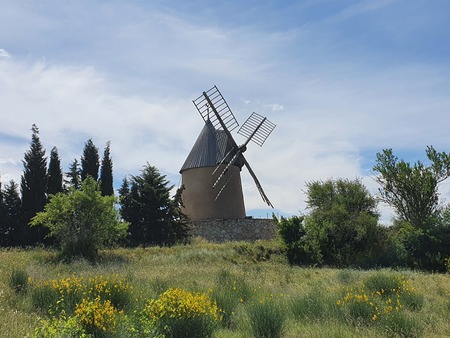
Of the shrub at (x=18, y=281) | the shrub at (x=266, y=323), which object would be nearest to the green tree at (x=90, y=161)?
the shrub at (x=18, y=281)

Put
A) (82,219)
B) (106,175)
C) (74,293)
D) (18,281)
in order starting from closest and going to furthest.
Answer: (74,293) → (18,281) → (82,219) → (106,175)

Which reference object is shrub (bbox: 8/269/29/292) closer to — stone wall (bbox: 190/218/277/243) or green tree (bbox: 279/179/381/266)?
green tree (bbox: 279/179/381/266)

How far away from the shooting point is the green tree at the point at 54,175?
2558 cm

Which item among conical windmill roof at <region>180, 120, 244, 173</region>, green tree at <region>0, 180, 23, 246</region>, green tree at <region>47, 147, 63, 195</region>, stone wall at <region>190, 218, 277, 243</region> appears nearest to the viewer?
green tree at <region>0, 180, 23, 246</region>

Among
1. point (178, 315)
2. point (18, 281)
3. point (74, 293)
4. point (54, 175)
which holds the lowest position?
point (178, 315)

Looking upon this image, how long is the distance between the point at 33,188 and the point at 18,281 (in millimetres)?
15797

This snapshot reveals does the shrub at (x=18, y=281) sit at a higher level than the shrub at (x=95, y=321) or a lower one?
higher

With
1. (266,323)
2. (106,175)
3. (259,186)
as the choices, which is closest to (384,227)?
(259,186)

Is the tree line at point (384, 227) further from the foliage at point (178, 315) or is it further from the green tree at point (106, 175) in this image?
the foliage at point (178, 315)

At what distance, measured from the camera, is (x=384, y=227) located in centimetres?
2661

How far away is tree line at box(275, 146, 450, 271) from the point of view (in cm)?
2452

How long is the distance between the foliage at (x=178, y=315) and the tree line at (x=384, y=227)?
18.8m

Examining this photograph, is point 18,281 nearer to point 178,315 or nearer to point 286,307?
point 178,315

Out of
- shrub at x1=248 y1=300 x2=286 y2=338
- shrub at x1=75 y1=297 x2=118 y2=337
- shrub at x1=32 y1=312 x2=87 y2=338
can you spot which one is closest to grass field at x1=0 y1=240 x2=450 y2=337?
shrub at x1=248 y1=300 x2=286 y2=338
